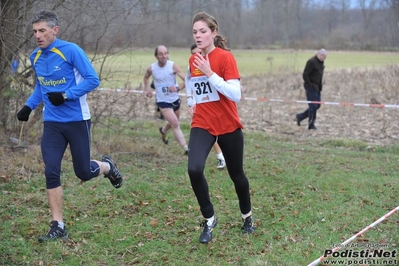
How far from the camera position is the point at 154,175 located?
8445 mm

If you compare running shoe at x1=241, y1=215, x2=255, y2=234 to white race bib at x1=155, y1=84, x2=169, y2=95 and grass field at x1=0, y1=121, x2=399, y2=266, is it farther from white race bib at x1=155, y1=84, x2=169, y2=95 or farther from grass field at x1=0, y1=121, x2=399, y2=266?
white race bib at x1=155, y1=84, x2=169, y2=95

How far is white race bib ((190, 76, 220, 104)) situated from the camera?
17.3ft

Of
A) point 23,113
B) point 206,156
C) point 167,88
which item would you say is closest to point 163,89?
point 167,88

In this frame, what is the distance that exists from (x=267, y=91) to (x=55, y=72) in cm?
1704

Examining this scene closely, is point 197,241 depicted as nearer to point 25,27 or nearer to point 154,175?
point 154,175

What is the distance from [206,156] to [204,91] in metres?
0.63

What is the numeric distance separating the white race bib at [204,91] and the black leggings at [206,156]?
1.01 ft

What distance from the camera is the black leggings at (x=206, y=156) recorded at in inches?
204

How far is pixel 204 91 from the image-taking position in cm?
529

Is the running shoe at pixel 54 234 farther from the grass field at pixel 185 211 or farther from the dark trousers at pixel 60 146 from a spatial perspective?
the dark trousers at pixel 60 146

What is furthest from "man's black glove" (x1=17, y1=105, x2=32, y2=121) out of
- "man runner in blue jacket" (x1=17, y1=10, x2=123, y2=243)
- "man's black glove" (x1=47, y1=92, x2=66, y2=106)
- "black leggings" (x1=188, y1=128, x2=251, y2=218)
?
"black leggings" (x1=188, y1=128, x2=251, y2=218)

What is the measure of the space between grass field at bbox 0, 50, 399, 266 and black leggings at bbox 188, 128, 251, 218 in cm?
54

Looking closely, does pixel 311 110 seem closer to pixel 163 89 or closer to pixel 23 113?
pixel 163 89

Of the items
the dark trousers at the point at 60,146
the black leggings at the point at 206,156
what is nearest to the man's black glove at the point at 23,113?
the dark trousers at the point at 60,146
